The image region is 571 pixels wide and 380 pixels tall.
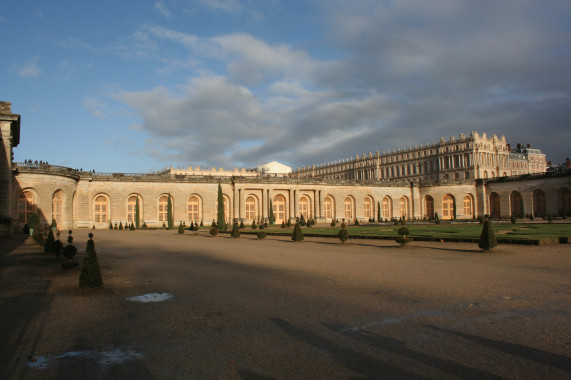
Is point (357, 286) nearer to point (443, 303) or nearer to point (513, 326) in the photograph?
point (443, 303)

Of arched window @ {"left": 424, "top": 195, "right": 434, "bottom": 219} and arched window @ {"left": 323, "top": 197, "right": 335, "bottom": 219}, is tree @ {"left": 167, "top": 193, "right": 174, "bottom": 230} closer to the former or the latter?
arched window @ {"left": 323, "top": 197, "right": 335, "bottom": 219}

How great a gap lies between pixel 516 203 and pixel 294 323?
54.3 meters

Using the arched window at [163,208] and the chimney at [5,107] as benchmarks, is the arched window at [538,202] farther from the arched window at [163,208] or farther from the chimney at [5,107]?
the chimney at [5,107]

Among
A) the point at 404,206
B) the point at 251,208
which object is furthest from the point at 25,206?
the point at 404,206

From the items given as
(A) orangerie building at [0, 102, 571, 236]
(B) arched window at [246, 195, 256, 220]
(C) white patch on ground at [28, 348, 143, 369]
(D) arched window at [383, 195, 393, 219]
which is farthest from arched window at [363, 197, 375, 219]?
(C) white patch on ground at [28, 348, 143, 369]

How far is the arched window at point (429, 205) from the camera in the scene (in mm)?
59034

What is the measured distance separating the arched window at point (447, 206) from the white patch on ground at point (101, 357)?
2261 inches

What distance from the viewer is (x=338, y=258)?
52.3ft

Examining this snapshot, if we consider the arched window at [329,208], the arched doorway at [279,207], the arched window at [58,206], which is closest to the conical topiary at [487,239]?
the arched doorway at [279,207]

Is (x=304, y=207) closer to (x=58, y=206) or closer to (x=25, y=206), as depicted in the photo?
(x=58, y=206)

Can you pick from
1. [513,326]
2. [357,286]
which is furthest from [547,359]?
[357,286]

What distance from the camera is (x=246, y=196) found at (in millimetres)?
49969

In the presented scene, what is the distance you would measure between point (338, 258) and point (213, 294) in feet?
24.3

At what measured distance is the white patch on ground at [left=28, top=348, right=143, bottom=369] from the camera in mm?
5387
